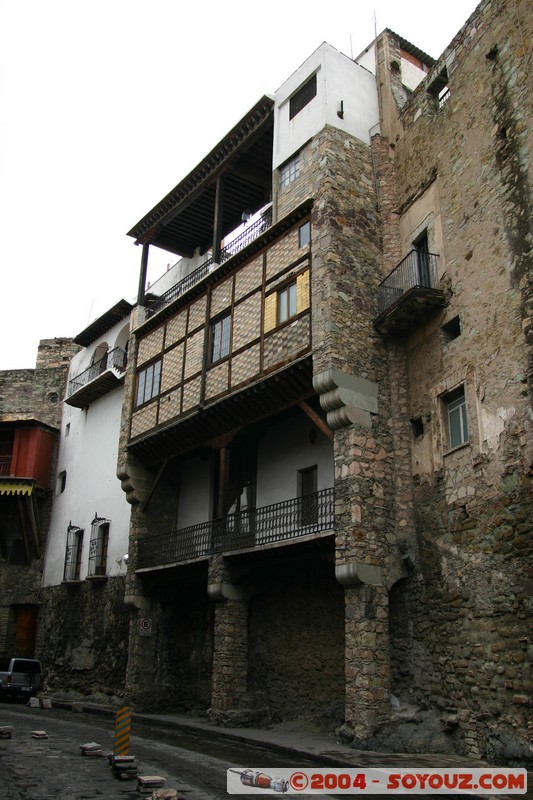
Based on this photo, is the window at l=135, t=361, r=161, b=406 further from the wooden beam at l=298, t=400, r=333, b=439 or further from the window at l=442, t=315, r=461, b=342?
the window at l=442, t=315, r=461, b=342

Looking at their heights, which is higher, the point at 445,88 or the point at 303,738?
the point at 445,88

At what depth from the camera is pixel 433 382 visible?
15484 mm

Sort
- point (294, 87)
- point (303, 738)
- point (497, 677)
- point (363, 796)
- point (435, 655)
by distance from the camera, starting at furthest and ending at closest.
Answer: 1. point (294, 87)
2. point (303, 738)
3. point (435, 655)
4. point (497, 677)
5. point (363, 796)

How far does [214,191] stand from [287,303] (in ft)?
24.0

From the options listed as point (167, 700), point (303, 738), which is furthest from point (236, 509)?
Result: point (303, 738)

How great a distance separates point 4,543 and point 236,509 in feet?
49.5

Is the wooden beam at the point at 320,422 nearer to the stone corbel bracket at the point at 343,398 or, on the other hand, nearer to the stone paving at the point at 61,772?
the stone corbel bracket at the point at 343,398

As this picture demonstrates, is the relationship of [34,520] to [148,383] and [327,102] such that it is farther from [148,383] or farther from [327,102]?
[327,102]

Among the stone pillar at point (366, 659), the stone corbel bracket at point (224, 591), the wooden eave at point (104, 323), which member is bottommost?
the stone pillar at point (366, 659)

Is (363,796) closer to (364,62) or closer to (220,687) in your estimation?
(220,687)

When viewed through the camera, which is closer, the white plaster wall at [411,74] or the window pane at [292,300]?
the window pane at [292,300]

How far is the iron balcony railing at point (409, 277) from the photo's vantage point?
16188 millimetres

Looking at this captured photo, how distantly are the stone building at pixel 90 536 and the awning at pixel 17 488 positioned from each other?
1225mm

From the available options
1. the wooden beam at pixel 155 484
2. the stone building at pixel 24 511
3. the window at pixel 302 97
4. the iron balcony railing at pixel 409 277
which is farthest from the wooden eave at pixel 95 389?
the iron balcony railing at pixel 409 277
